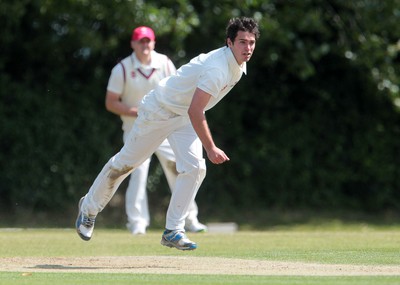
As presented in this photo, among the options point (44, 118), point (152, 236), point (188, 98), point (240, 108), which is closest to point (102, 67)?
point (44, 118)

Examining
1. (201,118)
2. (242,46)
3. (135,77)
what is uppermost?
(242,46)

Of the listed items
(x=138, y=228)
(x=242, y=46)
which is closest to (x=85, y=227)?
(x=242, y=46)

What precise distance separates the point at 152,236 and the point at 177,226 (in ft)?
10.1

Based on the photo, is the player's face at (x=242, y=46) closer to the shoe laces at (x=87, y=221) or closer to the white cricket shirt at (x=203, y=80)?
the white cricket shirt at (x=203, y=80)

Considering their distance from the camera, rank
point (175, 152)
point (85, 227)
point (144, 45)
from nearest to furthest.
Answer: point (175, 152) < point (85, 227) < point (144, 45)

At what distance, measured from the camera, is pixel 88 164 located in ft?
53.0

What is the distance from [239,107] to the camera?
677 inches

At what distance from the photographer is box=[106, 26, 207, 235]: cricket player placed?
1205 cm

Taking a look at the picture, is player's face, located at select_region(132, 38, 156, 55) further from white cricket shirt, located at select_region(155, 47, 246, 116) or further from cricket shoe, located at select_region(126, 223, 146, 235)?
white cricket shirt, located at select_region(155, 47, 246, 116)

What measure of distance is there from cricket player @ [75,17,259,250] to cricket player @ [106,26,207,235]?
9.22ft

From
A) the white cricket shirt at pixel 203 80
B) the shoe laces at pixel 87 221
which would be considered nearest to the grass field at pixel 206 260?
the shoe laces at pixel 87 221

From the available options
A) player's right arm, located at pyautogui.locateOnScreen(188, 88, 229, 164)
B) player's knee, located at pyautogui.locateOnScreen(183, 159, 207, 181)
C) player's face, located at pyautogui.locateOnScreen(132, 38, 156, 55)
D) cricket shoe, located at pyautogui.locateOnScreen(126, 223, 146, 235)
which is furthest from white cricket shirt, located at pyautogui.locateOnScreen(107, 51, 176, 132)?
player's right arm, located at pyautogui.locateOnScreen(188, 88, 229, 164)

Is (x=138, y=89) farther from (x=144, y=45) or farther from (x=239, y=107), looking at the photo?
(x=239, y=107)

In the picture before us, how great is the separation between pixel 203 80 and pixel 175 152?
102 centimetres
